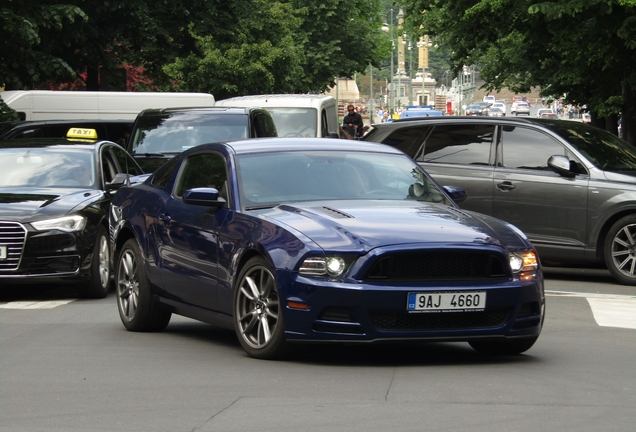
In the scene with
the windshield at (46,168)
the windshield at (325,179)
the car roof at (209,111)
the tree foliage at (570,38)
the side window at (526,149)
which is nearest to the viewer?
the windshield at (325,179)

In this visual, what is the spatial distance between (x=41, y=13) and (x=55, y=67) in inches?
52.8

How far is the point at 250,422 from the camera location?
5.95 metres

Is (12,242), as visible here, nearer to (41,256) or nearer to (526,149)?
(41,256)

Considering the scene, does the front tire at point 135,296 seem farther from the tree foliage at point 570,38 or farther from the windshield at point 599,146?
the tree foliage at point 570,38

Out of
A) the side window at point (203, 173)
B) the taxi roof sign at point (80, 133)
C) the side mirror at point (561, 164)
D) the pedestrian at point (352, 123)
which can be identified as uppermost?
the side window at point (203, 173)

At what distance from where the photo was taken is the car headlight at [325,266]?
7406 mm

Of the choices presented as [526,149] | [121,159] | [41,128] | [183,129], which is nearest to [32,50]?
[41,128]

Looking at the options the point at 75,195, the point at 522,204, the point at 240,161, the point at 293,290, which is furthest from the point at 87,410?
the point at 522,204

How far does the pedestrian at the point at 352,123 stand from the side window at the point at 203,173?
29938mm

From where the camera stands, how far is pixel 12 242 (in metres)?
12.1

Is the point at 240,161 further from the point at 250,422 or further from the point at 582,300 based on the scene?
the point at 582,300

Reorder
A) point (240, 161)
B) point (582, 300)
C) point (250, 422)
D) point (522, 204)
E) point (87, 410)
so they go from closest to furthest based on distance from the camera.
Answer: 1. point (250, 422)
2. point (87, 410)
3. point (240, 161)
4. point (582, 300)
5. point (522, 204)

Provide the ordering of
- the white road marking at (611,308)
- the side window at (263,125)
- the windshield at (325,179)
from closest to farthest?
the windshield at (325,179) < the white road marking at (611,308) < the side window at (263,125)

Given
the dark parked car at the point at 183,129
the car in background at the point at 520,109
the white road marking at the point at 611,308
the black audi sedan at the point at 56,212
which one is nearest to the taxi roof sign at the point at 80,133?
the black audi sedan at the point at 56,212
